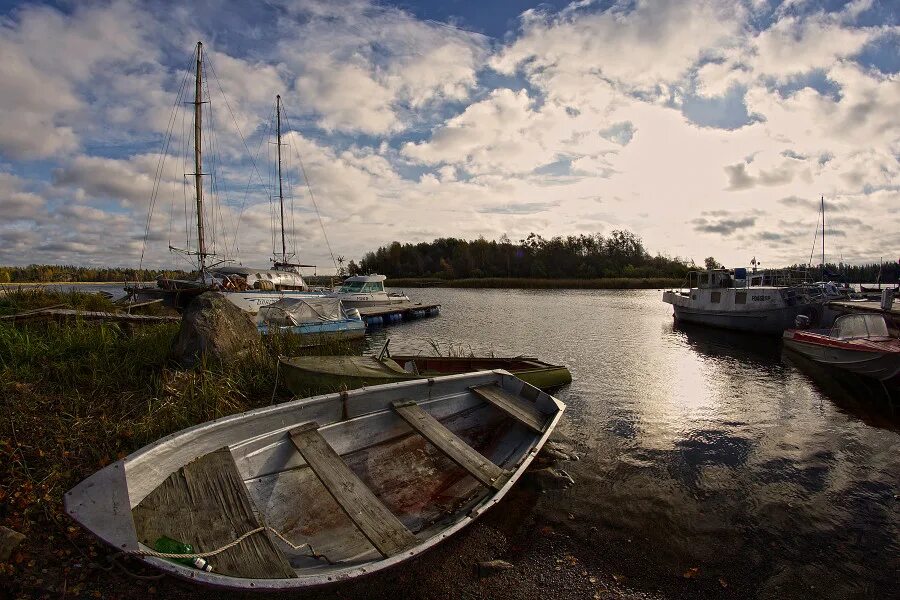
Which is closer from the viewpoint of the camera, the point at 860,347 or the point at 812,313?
the point at 860,347

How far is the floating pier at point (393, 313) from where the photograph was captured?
28.2 metres

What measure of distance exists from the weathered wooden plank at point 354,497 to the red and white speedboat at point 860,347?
13.7 meters

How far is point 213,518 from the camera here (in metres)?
3.57

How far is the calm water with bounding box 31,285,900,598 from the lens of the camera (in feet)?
14.9

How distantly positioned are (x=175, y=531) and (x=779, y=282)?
3126 cm

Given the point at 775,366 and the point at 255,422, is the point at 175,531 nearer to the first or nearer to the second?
the point at 255,422

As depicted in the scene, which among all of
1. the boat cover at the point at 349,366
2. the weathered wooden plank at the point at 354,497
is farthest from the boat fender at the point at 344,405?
the boat cover at the point at 349,366

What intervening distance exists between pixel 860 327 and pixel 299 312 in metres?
18.3

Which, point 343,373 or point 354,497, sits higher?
point 343,373

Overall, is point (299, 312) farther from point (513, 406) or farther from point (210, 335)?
point (513, 406)

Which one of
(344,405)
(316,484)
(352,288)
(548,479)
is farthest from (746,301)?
(316,484)

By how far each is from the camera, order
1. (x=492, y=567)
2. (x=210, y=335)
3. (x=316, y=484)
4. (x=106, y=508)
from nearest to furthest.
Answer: (x=106, y=508) < (x=492, y=567) < (x=316, y=484) < (x=210, y=335)

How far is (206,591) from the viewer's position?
3.61 m

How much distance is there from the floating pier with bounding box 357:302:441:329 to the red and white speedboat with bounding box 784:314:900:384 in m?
20.9
